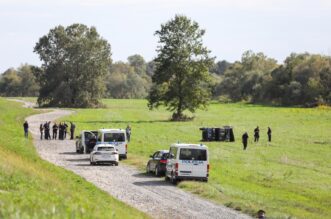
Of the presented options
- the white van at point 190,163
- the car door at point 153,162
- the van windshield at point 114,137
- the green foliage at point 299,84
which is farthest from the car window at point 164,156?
the green foliage at point 299,84

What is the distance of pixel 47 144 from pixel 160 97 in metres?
46.7

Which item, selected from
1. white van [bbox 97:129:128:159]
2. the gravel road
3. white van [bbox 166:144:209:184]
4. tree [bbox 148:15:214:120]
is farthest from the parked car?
tree [bbox 148:15:214:120]

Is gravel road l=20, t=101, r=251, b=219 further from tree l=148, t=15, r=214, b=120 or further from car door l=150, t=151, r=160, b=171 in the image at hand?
tree l=148, t=15, r=214, b=120

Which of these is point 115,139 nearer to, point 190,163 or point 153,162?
point 153,162

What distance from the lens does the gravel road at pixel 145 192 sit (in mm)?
25094

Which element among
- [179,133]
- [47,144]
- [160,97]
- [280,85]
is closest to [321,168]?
[47,144]

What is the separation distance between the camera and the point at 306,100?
152 metres

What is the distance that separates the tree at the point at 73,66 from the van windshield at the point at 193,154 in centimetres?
11711

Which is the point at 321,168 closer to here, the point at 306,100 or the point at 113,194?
the point at 113,194

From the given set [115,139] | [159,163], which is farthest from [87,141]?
[159,163]

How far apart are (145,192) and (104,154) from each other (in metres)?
12.3

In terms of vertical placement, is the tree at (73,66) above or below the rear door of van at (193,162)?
above

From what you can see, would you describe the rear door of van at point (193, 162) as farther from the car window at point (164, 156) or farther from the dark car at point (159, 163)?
the car window at point (164, 156)

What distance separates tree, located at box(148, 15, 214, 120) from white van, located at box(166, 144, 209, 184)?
6933 cm
